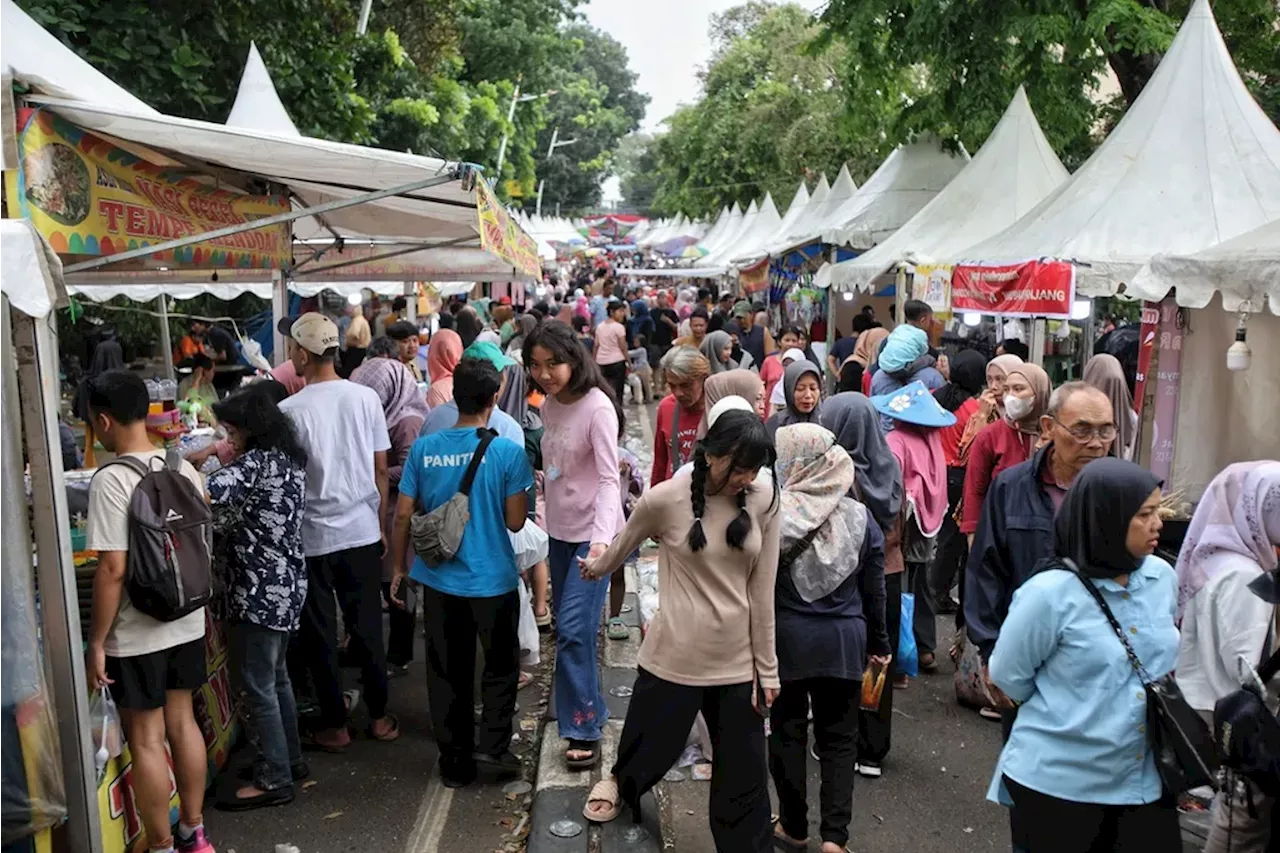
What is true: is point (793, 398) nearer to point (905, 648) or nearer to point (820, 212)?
point (905, 648)

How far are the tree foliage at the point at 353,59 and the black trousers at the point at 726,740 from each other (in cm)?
269

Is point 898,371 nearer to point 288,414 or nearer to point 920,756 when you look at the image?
point 920,756

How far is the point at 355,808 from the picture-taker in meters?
4.75

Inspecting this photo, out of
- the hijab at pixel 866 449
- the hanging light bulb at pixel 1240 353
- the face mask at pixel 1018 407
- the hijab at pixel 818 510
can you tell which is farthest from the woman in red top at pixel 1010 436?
the hijab at pixel 818 510

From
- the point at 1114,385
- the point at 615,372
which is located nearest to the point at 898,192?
the point at 615,372

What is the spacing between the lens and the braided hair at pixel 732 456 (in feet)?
11.4

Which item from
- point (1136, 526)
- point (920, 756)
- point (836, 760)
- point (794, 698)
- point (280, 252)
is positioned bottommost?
point (920, 756)

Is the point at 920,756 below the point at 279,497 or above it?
below

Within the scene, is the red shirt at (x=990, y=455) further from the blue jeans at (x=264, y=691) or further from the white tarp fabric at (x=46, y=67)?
the white tarp fabric at (x=46, y=67)

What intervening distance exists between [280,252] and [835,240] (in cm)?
969

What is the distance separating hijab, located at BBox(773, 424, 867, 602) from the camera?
154 inches

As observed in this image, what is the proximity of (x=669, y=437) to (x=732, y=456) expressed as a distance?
268 centimetres

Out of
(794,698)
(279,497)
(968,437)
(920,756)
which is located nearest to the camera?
(794,698)

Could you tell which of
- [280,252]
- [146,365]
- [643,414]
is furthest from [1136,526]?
A: [146,365]
